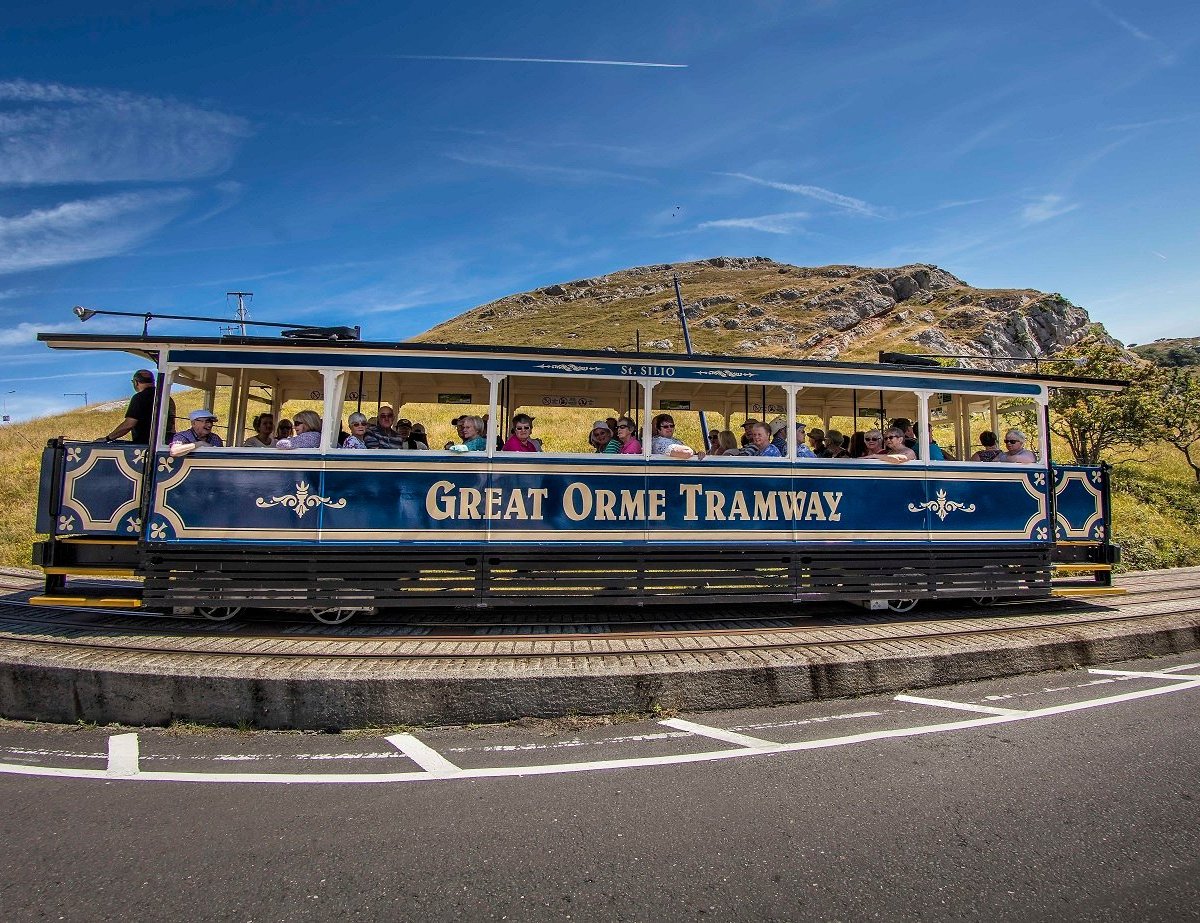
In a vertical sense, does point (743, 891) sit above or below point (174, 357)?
below

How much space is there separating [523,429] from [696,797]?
4.57 meters

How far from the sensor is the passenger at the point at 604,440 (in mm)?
7637

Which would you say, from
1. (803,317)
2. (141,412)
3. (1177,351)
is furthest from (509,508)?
(1177,351)

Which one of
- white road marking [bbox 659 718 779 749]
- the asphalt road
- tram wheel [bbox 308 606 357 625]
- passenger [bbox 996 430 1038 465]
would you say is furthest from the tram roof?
the asphalt road

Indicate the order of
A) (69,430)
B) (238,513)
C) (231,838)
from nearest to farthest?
1. (231,838)
2. (238,513)
3. (69,430)

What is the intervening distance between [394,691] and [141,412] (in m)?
4.92

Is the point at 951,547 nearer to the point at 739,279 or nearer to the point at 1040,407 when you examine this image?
the point at 1040,407

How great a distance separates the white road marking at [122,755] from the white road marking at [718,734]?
11.1 ft

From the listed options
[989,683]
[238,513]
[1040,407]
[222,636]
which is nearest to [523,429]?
[238,513]

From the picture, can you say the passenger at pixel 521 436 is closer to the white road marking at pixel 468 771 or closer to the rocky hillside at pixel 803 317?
the white road marking at pixel 468 771

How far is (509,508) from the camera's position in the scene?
727 cm

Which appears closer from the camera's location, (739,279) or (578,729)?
(578,729)

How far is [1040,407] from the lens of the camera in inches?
342

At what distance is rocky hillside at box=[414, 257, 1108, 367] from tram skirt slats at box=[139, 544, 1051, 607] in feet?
222
